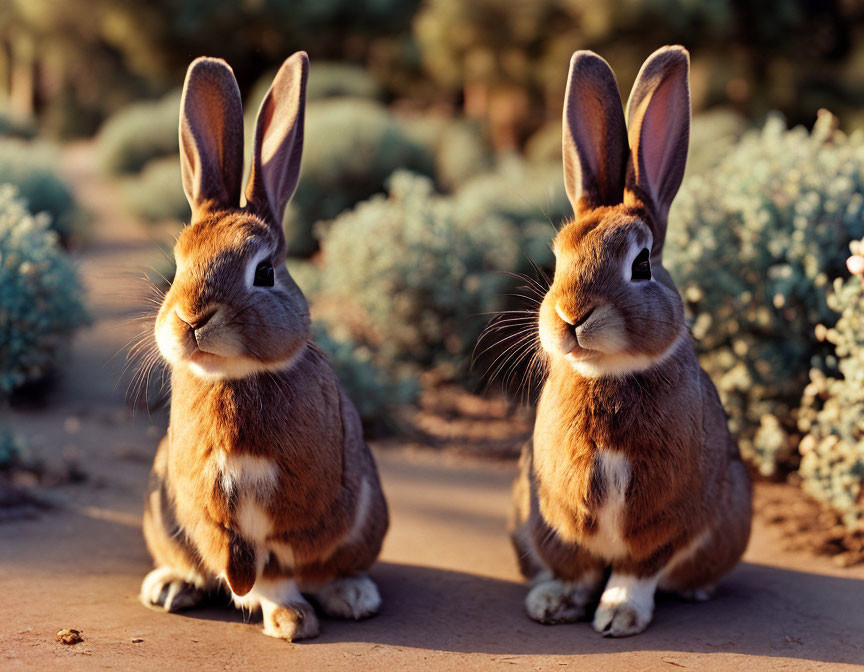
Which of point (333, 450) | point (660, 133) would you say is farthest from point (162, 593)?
point (660, 133)

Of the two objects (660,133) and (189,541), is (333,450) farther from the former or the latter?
(660,133)

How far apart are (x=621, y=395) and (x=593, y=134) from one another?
104 centimetres

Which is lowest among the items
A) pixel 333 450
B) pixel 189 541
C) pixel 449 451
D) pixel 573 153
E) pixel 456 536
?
pixel 449 451

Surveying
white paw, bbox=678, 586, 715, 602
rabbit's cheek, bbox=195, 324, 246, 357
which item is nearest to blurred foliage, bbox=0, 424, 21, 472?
rabbit's cheek, bbox=195, 324, 246, 357

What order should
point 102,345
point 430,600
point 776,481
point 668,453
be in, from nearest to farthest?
point 668,453
point 430,600
point 776,481
point 102,345

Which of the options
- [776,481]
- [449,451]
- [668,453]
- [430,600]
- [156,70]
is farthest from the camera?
[156,70]

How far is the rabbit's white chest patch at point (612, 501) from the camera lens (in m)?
3.57

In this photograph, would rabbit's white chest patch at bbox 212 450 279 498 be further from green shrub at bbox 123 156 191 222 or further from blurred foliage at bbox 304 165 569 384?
green shrub at bbox 123 156 191 222

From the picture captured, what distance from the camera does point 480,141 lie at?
1639 cm

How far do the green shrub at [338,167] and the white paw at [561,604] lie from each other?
876cm

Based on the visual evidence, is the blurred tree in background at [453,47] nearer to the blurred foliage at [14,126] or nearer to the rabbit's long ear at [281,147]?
the blurred foliage at [14,126]

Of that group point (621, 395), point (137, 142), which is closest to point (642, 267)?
point (621, 395)

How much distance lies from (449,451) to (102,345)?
3261mm

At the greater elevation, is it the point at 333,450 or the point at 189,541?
the point at 333,450
